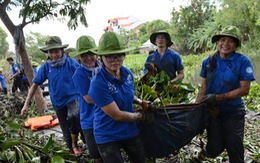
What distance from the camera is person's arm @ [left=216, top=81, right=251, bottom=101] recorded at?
2307 millimetres

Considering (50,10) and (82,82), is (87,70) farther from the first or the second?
(50,10)

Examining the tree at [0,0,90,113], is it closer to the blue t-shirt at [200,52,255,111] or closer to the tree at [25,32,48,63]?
the blue t-shirt at [200,52,255,111]

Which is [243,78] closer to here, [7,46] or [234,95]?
[234,95]

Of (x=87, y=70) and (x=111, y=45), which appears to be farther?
(x=87, y=70)

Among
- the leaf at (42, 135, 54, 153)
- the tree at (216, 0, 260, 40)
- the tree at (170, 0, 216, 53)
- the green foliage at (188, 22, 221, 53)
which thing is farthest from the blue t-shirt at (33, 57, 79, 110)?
the tree at (170, 0, 216, 53)

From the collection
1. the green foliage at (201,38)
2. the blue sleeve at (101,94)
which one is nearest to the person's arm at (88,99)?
the blue sleeve at (101,94)

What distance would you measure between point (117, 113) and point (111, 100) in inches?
4.2

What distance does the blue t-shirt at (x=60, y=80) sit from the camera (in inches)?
131

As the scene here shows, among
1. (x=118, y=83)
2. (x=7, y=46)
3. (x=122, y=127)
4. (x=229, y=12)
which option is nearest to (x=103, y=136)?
(x=122, y=127)

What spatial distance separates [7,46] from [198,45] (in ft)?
64.6

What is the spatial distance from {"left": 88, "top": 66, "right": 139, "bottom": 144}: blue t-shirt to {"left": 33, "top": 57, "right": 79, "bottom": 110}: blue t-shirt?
1.38 m

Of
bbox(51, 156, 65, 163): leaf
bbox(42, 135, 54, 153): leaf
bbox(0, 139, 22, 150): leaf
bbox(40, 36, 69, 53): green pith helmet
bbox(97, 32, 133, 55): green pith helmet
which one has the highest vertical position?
bbox(40, 36, 69, 53): green pith helmet

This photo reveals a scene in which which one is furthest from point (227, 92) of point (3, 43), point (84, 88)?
point (3, 43)

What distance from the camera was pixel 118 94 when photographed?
1981 mm
